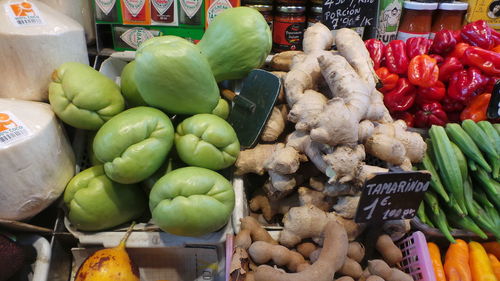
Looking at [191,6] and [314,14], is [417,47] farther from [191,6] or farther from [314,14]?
[191,6]

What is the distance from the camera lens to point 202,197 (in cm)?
109

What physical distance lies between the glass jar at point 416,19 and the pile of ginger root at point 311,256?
54.9 inches

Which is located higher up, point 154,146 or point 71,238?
point 154,146

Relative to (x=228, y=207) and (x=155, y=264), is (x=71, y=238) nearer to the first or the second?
(x=155, y=264)

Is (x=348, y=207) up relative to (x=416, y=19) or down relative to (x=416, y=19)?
down

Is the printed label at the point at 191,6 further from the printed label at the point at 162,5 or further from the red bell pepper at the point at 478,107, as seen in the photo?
the red bell pepper at the point at 478,107

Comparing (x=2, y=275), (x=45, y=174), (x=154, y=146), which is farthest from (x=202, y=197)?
(x=2, y=275)

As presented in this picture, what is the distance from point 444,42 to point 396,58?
242 millimetres

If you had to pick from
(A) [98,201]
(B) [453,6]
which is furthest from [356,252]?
(B) [453,6]

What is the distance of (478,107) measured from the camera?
5.37 feet

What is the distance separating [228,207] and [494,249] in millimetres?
1211

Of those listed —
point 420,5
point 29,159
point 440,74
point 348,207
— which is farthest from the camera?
point 420,5

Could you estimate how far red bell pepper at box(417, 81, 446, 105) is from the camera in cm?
169

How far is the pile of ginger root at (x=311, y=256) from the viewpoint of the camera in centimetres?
99
